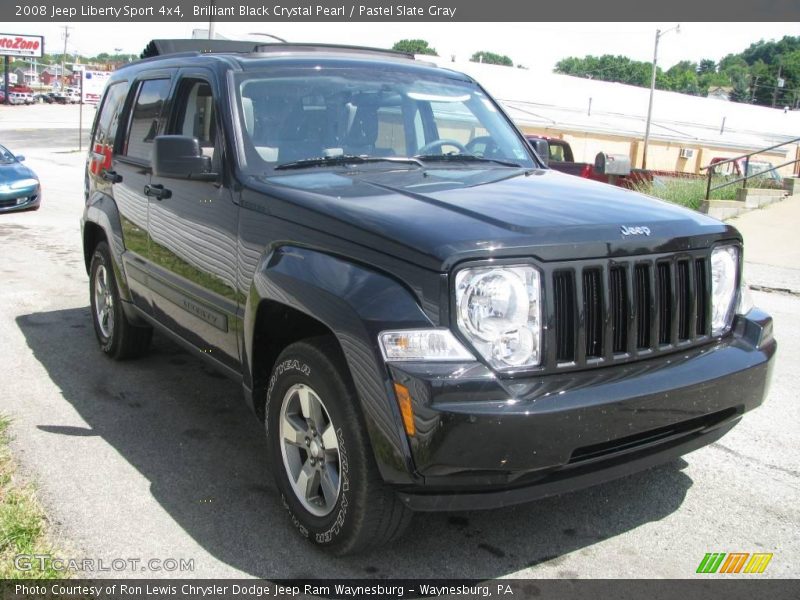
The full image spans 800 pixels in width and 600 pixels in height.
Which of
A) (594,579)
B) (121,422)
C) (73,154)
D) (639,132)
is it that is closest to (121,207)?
(121,422)

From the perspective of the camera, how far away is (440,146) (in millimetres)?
4504

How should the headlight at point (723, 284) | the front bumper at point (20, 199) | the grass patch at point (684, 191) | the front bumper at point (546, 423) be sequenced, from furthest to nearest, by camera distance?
the grass patch at point (684, 191) < the front bumper at point (20, 199) < the headlight at point (723, 284) < the front bumper at point (546, 423)

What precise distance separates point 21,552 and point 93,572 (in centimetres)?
31

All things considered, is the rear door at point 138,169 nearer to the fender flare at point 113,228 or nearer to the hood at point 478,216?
the fender flare at point 113,228

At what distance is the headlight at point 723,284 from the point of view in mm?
3434

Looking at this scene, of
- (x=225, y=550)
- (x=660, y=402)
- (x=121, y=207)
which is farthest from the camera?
(x=121, y=207)

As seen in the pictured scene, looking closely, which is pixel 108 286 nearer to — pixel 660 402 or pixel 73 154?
pixel 660 402

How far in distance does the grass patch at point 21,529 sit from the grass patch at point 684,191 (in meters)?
13.8

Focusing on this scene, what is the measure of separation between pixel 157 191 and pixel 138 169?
0.54 metres

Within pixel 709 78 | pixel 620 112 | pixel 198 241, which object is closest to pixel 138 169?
pixel 198 241

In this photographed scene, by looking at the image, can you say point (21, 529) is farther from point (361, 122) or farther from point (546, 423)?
point (361, 122)

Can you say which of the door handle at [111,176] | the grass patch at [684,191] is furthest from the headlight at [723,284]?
the grass patch at [684,191]

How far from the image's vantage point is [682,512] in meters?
3.68

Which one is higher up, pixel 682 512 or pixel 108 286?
pixel 108 286
